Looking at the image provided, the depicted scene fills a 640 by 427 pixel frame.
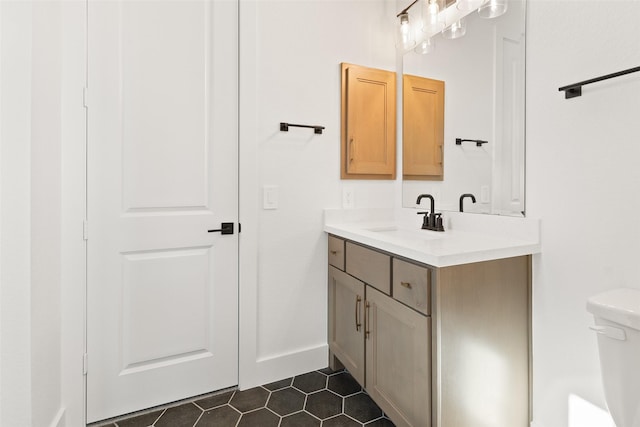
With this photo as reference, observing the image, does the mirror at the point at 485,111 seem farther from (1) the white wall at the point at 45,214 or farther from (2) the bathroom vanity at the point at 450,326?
(1) the white wall at the point at 45,214

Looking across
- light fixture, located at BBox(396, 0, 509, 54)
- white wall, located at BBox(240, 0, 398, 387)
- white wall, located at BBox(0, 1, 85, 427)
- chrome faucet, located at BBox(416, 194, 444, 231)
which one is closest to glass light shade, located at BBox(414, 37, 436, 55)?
light fixture, located at BBox(396, 0, 509, 54)

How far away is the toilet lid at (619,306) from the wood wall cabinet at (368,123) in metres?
1.33

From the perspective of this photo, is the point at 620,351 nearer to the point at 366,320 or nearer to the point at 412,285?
the point at 412,285

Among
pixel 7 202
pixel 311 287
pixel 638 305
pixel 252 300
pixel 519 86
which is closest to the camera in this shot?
pixel 638 305

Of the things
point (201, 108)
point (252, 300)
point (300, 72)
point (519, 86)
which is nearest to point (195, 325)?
point (252, 300)

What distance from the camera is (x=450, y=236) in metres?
1.61

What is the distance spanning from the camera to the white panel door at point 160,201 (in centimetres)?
153

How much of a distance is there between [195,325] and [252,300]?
0.32 m

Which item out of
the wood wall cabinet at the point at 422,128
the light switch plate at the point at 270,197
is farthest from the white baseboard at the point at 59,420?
the wood wall cabinet at the point at 422,128

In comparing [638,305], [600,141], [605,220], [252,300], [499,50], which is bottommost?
[252,300]

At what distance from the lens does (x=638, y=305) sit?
969 millimetres

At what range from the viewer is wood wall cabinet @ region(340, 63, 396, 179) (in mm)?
2037

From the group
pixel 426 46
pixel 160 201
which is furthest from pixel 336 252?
pixel 426 46

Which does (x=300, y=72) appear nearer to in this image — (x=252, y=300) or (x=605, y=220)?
(x=252, y=300)
